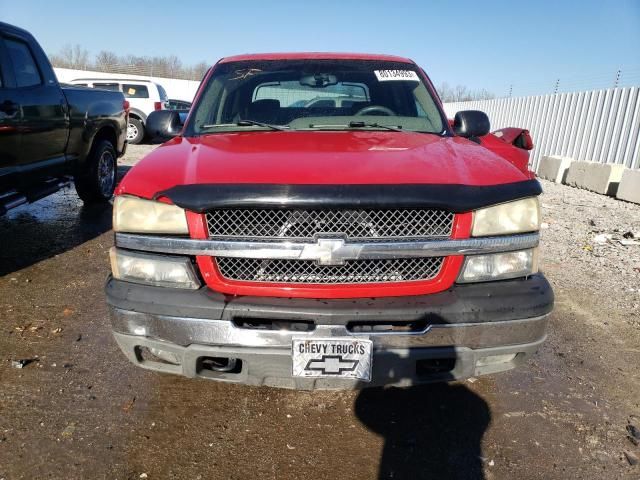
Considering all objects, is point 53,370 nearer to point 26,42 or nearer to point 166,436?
point 166,436

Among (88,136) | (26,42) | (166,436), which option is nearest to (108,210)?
(88,136)

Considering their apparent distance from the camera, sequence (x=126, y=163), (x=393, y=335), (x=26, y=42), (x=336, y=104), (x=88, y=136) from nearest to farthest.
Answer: (x=393, y=335)
(x=336, y=104)
(x=26, y=42)
(x=88, y=136)
(x=126, y=163)

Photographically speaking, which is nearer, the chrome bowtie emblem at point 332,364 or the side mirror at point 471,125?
the chrome bowtie emblem at point 332,364

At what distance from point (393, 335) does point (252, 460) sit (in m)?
0.89

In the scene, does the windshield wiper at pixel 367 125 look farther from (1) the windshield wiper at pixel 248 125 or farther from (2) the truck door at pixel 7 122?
(2) the truck door at pixel 7 122

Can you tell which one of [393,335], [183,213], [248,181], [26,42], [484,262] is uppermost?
[26,42]

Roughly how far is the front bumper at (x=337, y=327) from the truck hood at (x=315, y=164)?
1.57 ft

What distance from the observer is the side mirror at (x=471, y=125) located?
130 inches


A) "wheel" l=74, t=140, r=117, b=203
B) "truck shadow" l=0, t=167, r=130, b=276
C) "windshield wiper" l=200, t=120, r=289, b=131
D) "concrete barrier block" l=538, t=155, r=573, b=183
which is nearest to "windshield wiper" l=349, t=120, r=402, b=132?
"windshield wiper" l=200, t=120, r=289, b=131

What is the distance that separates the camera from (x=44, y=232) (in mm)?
5445

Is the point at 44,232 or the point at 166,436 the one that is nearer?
the point at 166,436

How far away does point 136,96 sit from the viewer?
51.0 feet

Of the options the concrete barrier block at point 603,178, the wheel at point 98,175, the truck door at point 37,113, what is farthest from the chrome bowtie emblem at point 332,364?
the concrete barrier block at point 603,178

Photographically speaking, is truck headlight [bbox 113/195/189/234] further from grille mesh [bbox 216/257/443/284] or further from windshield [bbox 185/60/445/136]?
windshield [bbox 185/60/445/136]
